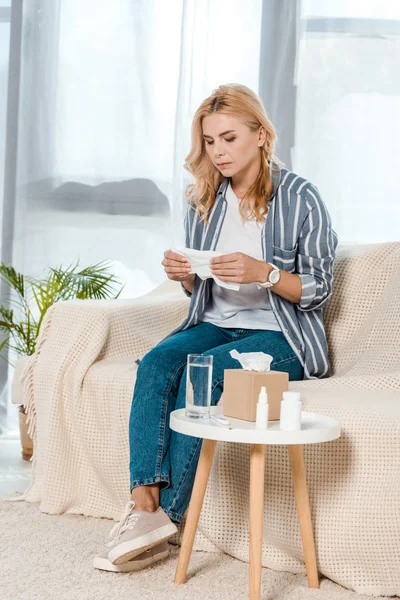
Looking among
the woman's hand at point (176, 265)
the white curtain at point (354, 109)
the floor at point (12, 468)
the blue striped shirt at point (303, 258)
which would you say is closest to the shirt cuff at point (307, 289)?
the blue striped shirt at point (303, 258)

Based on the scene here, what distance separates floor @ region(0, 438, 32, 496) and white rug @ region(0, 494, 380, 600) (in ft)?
1.77

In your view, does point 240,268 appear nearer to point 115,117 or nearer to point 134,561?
point 134,561

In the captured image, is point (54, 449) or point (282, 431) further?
point (54, 449)

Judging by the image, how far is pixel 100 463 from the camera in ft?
7.06

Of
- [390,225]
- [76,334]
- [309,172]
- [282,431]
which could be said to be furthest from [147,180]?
[282,431]

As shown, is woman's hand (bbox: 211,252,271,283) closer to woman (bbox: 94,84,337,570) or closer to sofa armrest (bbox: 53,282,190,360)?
woman (bbox: 94,84,337,570)

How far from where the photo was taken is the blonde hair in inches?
82.0

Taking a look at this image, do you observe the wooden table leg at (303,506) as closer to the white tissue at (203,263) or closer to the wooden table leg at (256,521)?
the wooden table leg at (256,521)

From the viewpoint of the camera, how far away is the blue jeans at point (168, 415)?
1785mm

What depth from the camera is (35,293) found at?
3.08m

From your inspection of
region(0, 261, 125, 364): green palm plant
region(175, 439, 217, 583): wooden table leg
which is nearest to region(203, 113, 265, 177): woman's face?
region(175, 439, 217, 583): wooden table leg

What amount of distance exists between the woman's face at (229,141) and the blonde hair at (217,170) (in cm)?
2

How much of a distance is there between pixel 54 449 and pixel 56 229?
136 centimetres

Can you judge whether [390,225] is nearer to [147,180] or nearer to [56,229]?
[147,180]
